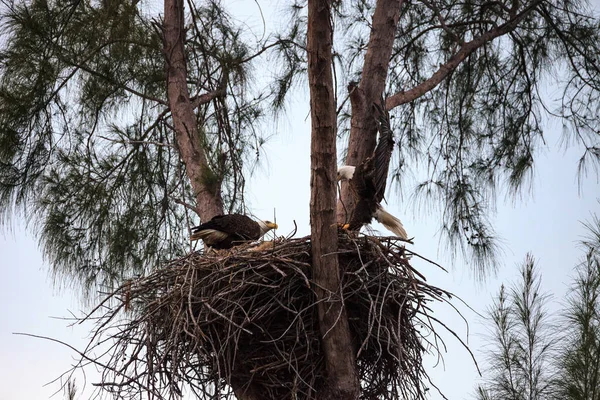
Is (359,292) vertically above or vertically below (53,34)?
below

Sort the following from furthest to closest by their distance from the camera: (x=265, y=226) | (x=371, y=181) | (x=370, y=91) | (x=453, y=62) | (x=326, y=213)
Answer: (x=453, y=62) < (x=265, y=226) < (x=370, y=91) < (x=371, y=181) < (x=326, y=213)

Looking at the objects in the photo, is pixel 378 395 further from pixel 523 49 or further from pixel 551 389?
pixel 523 49

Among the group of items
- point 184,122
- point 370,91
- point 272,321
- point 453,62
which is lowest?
point 272,321

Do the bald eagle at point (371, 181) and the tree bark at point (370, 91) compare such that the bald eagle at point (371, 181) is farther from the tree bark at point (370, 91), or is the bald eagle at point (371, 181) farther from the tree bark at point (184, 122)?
the tree bark at point (184, 122)

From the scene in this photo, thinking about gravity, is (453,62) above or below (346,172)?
above

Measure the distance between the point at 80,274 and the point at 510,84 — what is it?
3.23 meters

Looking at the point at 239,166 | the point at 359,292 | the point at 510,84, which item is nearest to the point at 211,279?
the point at 359,292

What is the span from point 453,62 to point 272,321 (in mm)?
2537

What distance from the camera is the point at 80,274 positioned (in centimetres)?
561

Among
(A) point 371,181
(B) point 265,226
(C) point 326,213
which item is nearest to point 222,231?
(B) point 265,226

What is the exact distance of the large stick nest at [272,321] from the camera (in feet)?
12.2

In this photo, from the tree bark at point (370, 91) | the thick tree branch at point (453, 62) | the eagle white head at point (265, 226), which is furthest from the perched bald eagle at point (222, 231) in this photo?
the thick tree branch at point (453, 62)

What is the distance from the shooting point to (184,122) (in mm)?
4992

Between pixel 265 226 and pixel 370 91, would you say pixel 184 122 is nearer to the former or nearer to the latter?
pixel 265 226
